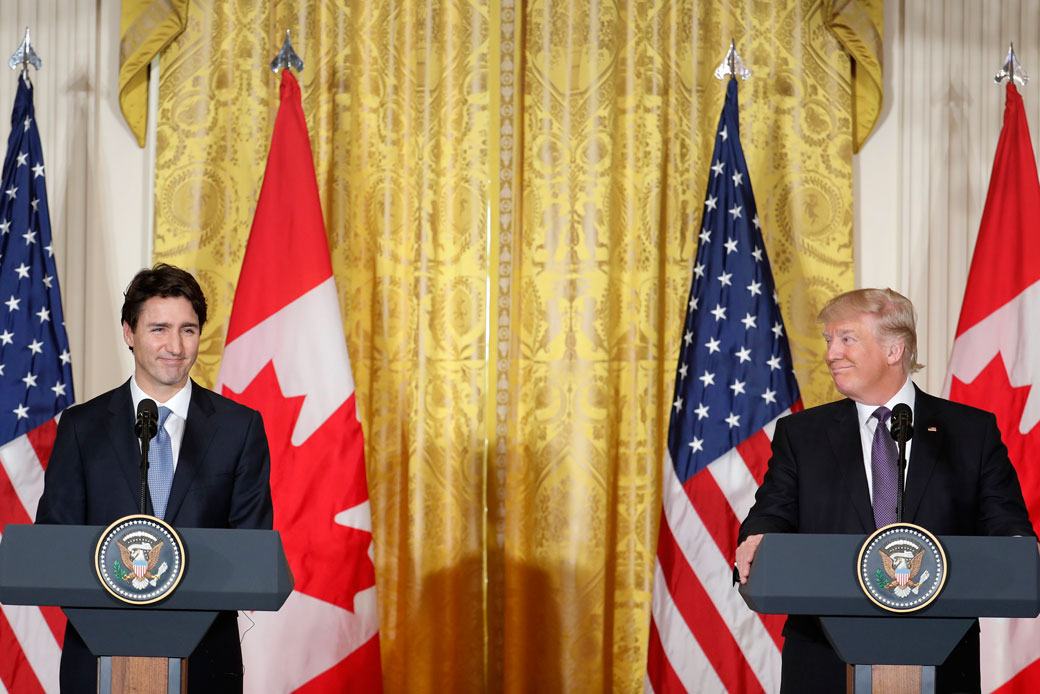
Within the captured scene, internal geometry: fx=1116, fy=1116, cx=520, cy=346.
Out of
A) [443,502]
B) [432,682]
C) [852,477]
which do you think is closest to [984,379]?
[852,477]

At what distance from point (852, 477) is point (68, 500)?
1814mm

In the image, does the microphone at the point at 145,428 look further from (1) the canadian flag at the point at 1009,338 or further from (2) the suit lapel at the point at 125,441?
(1) the canadian flag at the point at 1009,338

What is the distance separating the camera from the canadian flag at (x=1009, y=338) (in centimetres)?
389

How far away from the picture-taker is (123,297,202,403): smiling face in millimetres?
2621

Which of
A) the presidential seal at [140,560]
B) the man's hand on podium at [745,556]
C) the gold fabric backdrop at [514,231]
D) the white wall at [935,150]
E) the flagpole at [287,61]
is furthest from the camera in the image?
the white wall at [935,150]

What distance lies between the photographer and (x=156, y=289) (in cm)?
268

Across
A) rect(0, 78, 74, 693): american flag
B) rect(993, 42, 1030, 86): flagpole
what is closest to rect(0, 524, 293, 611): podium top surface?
rect(0, 78, 74, 693): american flag

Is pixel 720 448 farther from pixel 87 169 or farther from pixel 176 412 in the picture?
pixel 87 169

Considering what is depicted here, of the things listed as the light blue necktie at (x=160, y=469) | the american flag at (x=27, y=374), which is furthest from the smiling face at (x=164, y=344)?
the american flag at (x=27, y=374)

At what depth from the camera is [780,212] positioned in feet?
14.8

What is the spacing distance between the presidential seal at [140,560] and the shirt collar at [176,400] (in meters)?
0.61

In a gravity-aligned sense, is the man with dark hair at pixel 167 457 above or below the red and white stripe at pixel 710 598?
above

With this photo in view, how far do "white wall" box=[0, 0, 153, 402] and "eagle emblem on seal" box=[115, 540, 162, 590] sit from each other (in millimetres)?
2603

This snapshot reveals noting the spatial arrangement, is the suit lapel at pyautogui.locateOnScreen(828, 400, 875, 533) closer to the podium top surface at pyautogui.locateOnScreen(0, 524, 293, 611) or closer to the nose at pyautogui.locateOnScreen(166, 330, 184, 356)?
the podium top surface at pyautogui.locateOnScreen(0, 524, 293, 611)
